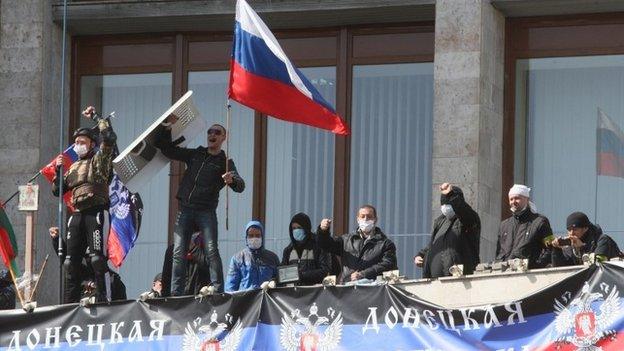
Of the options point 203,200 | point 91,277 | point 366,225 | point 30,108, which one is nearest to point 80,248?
point 91,277

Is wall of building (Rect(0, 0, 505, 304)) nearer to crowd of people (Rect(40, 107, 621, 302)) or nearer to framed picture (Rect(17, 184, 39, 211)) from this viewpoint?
crowd of people (Rect(40, 107, 621, 302))

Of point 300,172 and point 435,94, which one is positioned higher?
point 435,94

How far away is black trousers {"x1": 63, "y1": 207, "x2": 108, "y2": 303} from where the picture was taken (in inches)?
852

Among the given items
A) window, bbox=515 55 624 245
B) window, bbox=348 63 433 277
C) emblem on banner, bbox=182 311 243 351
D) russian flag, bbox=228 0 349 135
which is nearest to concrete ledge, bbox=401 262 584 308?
emblem on banner, bbox=182 311 243 351

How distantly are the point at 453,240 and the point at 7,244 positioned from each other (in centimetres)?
602

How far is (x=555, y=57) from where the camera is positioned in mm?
24703

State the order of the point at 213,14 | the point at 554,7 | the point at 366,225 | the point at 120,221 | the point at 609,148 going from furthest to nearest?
the point at 213,14
the point at 554,7
the point at 609,148
the point at 120,221
the point at 366,225

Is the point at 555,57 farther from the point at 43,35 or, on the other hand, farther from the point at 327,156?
the point at 43,35

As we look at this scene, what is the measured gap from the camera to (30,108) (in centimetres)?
2536

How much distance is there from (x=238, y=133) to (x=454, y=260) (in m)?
6.59

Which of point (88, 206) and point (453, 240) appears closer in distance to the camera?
point (453, 240)

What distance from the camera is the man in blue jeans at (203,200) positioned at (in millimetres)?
21141

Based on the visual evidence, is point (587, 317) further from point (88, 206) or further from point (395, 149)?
point (395, 149)

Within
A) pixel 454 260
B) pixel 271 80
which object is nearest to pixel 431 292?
pixel 454 260
